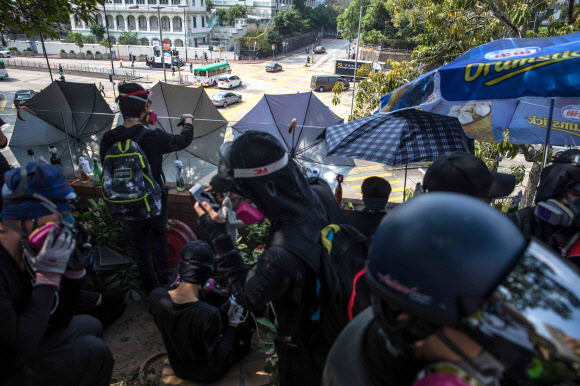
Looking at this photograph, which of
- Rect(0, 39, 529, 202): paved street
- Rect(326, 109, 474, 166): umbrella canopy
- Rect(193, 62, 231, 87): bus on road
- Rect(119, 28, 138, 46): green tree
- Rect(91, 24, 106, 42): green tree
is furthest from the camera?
Rect(119, 28, 138, 46): green tree

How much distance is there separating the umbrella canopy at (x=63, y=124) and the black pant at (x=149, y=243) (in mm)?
2295

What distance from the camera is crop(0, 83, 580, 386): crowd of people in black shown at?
82 cm

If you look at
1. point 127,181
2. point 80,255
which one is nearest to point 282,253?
point 80,255

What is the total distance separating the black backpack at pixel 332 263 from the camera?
183cm

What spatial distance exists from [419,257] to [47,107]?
5.91 metres

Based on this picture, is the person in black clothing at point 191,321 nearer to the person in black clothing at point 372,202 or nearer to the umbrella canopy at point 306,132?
Answer: the person in black clothing at point 372,202

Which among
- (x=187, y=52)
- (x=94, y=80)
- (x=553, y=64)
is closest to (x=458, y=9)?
(x=553, y=64)

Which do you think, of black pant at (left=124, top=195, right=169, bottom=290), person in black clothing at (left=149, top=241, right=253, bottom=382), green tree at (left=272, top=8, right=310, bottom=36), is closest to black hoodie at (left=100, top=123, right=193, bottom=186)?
black pant at (left=124, top=195, right=169, bottom=290)

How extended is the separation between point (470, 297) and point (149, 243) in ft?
11.6

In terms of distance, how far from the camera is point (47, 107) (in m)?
5.21

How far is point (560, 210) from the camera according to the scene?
220 cm

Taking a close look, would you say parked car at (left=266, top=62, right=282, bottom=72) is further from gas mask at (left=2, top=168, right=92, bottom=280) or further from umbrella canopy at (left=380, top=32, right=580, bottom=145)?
gas mask at (left=2, top=168, right=92, bottom=280)

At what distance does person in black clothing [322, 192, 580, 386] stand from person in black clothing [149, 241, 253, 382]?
2163 mm

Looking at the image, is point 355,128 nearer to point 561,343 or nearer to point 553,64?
point 553,64
